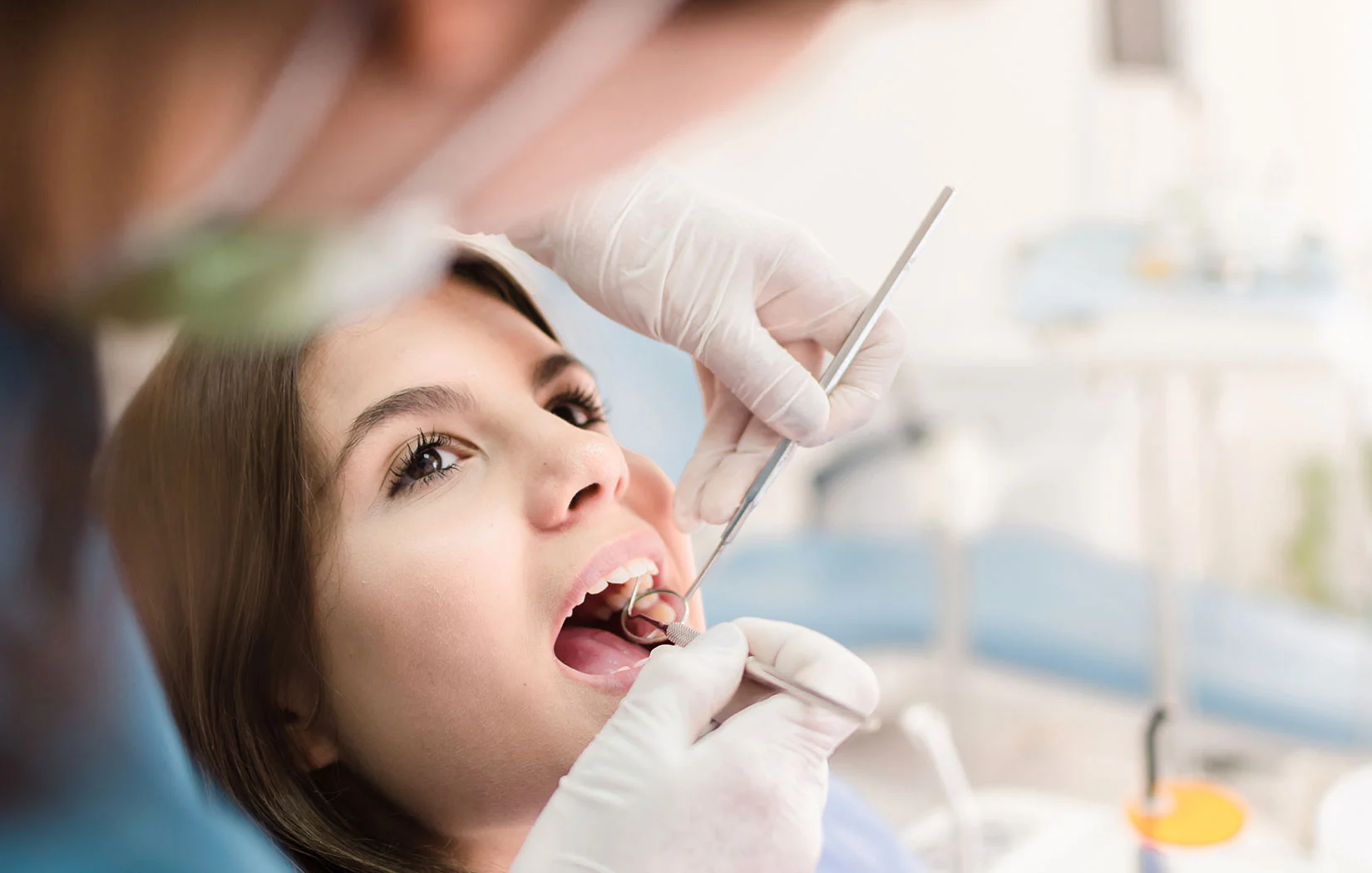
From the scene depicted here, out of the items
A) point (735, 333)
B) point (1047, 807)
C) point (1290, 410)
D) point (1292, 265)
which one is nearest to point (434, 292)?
point (735, 333)

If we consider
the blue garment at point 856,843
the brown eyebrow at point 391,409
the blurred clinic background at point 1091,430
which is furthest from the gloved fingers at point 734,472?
the blue garment at point 856,843

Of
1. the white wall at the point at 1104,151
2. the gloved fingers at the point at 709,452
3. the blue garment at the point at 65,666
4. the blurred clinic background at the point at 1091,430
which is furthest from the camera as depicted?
the white wall at the point at 1104,151

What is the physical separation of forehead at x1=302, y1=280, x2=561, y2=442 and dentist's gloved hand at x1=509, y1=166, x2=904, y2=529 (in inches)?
3.6

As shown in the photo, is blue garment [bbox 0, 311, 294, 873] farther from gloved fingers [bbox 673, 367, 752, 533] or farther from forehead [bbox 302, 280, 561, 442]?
gloved fingers [bbox 673, 367, 752, 533]

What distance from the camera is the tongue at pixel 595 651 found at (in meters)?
0.88

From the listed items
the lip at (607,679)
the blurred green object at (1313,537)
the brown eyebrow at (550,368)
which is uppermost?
the blurred green object at (1313,537)

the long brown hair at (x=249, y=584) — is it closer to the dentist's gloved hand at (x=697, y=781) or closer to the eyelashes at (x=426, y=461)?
the eyelashes at (x=426, y=461)

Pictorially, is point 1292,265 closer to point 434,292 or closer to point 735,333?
point 735,333

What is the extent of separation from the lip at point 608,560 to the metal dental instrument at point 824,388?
33 mm

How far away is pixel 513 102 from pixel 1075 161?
2.59 m

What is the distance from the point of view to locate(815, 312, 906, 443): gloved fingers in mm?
905

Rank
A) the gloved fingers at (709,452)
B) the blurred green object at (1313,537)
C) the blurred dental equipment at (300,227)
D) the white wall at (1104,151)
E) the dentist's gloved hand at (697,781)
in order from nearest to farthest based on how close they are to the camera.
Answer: the blurred dental equipment at (300,227) < the dentist's gloved hand at (697,781) < the gloved fingers at (709,452) < the white wall at (1104,151) < the blurred green object at (1313,537)

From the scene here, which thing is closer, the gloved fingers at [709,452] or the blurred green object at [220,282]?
the blurred green object at [220,282]

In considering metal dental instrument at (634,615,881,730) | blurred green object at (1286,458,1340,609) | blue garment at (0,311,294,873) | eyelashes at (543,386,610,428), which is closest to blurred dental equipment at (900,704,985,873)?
metal dental instrument at (634,615,881,730)
